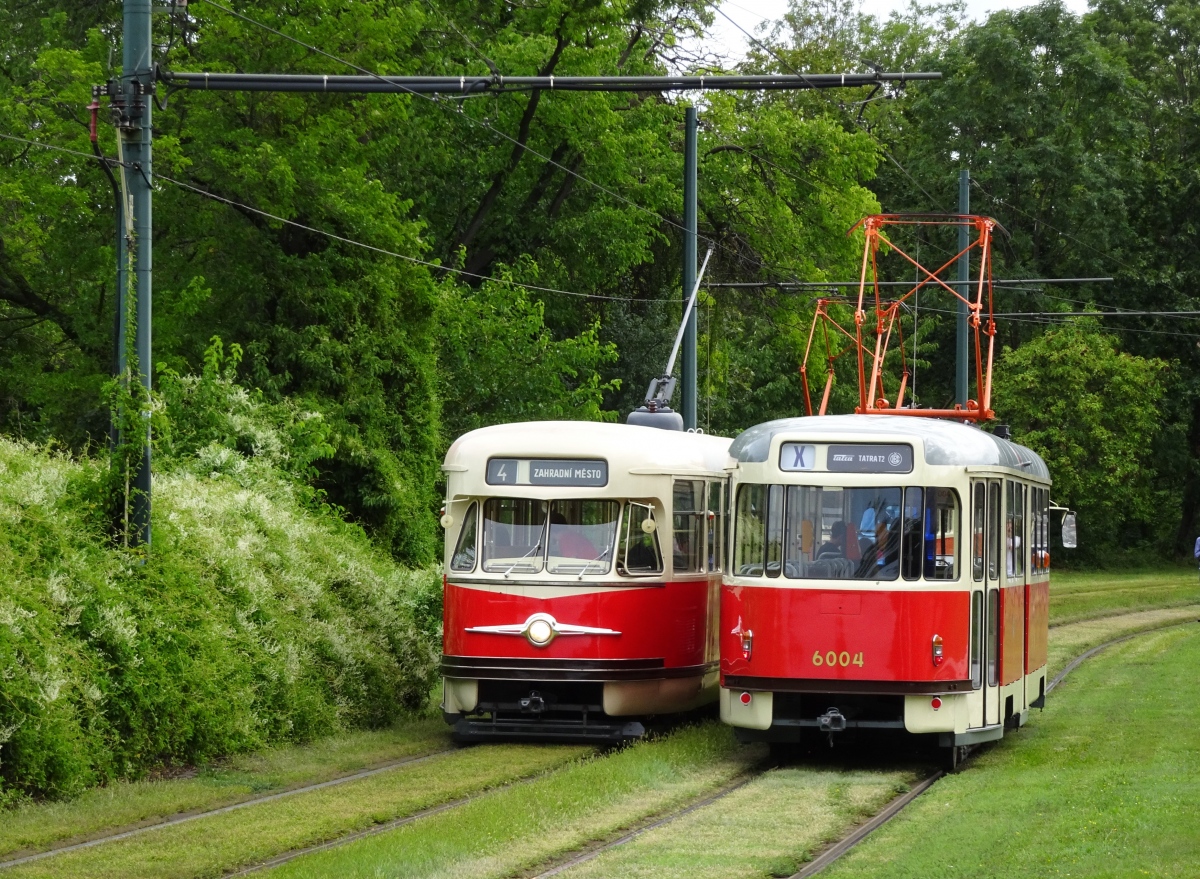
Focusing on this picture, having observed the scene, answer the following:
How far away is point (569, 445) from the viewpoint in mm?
17641

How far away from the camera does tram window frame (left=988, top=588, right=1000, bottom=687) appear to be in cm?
1614

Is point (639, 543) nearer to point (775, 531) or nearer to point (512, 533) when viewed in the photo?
point (512, 533)

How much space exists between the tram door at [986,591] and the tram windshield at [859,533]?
13.2 inches

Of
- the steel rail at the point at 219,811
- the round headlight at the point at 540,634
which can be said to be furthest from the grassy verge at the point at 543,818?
the steel rail at the point at 219,811

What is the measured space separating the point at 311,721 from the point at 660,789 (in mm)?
4409

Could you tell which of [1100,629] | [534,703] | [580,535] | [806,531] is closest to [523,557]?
[580,535]

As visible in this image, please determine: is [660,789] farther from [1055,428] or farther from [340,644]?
[1055,428]

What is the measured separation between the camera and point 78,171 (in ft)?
96.7

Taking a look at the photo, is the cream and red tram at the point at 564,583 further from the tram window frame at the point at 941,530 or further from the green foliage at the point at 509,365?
the green foliage at the point at 509,365

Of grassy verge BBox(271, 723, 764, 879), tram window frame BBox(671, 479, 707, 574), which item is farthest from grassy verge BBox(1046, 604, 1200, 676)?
grassy verge BBox(271, 723, 764, 879)

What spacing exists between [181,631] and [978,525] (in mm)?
6768

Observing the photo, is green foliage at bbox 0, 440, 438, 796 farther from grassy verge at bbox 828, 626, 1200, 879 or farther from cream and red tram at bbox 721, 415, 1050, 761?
grassy verge at bbox 828, 626, 1200, 879

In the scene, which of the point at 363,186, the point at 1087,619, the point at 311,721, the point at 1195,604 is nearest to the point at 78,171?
the point at 363,186

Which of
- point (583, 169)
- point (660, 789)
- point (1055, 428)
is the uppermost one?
point (583, 169)
